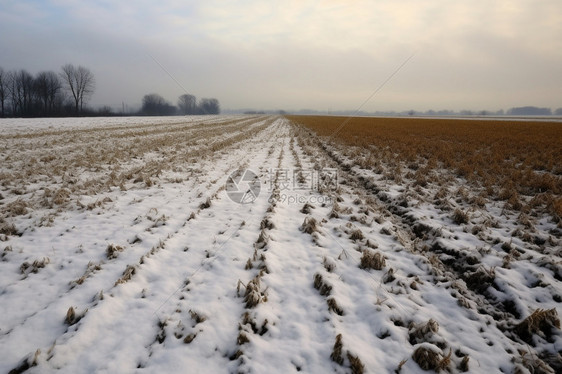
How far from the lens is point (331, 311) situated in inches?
152

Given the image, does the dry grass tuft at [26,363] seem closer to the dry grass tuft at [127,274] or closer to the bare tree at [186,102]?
the dry grass tuft at [127,274]

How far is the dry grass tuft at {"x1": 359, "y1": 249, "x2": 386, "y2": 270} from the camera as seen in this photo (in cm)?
498

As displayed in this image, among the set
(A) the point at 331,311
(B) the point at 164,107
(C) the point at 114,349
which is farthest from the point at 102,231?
(B) the point at 164,107

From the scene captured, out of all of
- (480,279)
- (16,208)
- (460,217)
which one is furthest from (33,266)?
(460,217)

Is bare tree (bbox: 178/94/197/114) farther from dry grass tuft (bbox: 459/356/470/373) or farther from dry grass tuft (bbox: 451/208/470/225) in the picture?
dry grass tuft (bbox: 459/356/470/373)

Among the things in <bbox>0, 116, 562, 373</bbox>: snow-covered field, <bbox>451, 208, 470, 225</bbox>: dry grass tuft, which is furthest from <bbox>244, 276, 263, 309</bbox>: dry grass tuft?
<bbox>451, 208, 470, 225</bbox>: dry grass tuft

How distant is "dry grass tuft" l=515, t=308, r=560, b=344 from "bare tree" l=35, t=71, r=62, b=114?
3779 inches

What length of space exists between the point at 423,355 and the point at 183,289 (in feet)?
10.7

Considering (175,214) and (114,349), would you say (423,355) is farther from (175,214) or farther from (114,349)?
(175,214)
